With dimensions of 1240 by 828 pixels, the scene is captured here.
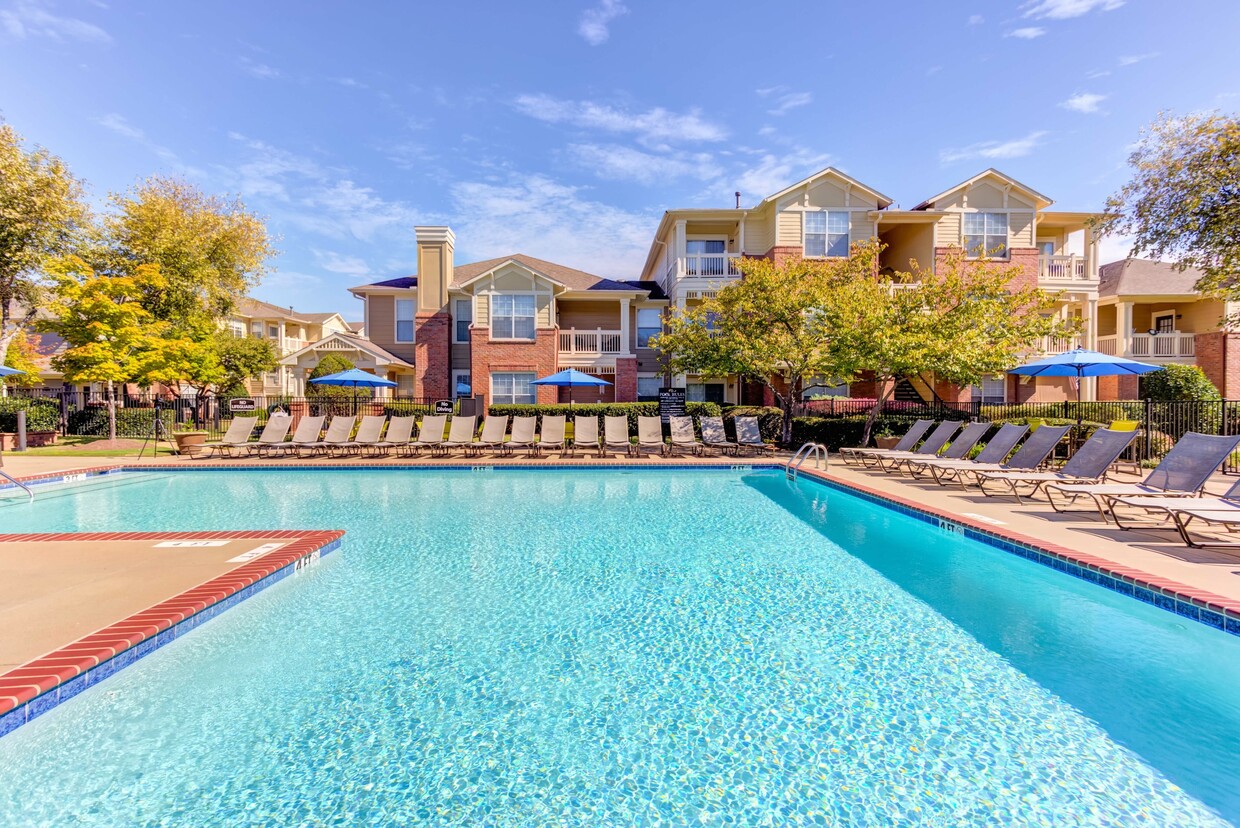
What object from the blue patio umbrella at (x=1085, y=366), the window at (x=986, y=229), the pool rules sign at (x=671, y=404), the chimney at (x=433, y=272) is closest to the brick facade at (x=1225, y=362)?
the window at (x=986, y=229)

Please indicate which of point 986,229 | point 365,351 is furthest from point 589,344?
point 986,229

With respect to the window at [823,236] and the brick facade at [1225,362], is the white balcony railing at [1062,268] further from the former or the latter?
the window at [823,236]

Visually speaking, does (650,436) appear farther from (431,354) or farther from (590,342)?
(431,354)

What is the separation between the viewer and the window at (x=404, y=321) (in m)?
27.0

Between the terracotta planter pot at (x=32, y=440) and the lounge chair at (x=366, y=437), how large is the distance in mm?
11505

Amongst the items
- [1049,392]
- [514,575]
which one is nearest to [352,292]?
[514,575]

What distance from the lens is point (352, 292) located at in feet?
87.1

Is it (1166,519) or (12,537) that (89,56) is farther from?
(1166,519)

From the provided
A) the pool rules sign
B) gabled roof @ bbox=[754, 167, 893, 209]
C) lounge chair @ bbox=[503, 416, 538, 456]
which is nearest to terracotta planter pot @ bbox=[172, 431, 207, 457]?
lounge chair @ bbox=[503, 416, 538, 456]

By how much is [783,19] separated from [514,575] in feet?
50.2

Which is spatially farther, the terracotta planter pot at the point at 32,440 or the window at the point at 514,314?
the window at the point at 514,314

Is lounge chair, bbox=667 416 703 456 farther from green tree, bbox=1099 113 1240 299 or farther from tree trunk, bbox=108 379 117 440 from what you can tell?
tree trunk, bbox=108 379 117 440

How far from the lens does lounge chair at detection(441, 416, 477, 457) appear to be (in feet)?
49.3

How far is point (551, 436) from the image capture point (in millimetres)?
15516
